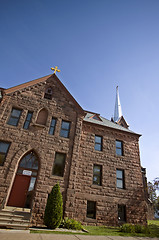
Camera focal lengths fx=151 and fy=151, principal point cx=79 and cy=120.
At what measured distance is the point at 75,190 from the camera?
514 inches

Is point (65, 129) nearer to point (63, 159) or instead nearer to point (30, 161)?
point (63, 159)

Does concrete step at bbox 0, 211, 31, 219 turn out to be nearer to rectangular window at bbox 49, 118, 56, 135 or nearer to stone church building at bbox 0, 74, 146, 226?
stone church building at bbox 0, 74, 146, 226

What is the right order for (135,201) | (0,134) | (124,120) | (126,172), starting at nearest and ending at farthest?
(0,134) < (135,201) < (126,172) < (124,120)

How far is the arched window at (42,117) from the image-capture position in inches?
568

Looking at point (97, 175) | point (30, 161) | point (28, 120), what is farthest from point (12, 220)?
point (97, 175)

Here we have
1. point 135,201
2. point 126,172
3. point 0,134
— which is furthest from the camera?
point 126,172

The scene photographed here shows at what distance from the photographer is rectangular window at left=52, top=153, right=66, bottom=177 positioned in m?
13.0

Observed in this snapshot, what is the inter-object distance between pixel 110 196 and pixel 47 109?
1014 cm

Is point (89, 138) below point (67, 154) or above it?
above

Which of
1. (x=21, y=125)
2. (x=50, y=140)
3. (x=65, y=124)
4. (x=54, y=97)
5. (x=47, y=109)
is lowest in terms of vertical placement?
(x=50, y=140)

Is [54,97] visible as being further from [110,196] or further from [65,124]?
[110,196]

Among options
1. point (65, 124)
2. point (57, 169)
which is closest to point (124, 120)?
point (65, 124)

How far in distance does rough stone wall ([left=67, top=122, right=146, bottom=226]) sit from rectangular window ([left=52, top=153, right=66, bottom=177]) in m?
1.34

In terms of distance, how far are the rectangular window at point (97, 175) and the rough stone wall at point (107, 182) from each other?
334 millimetres
